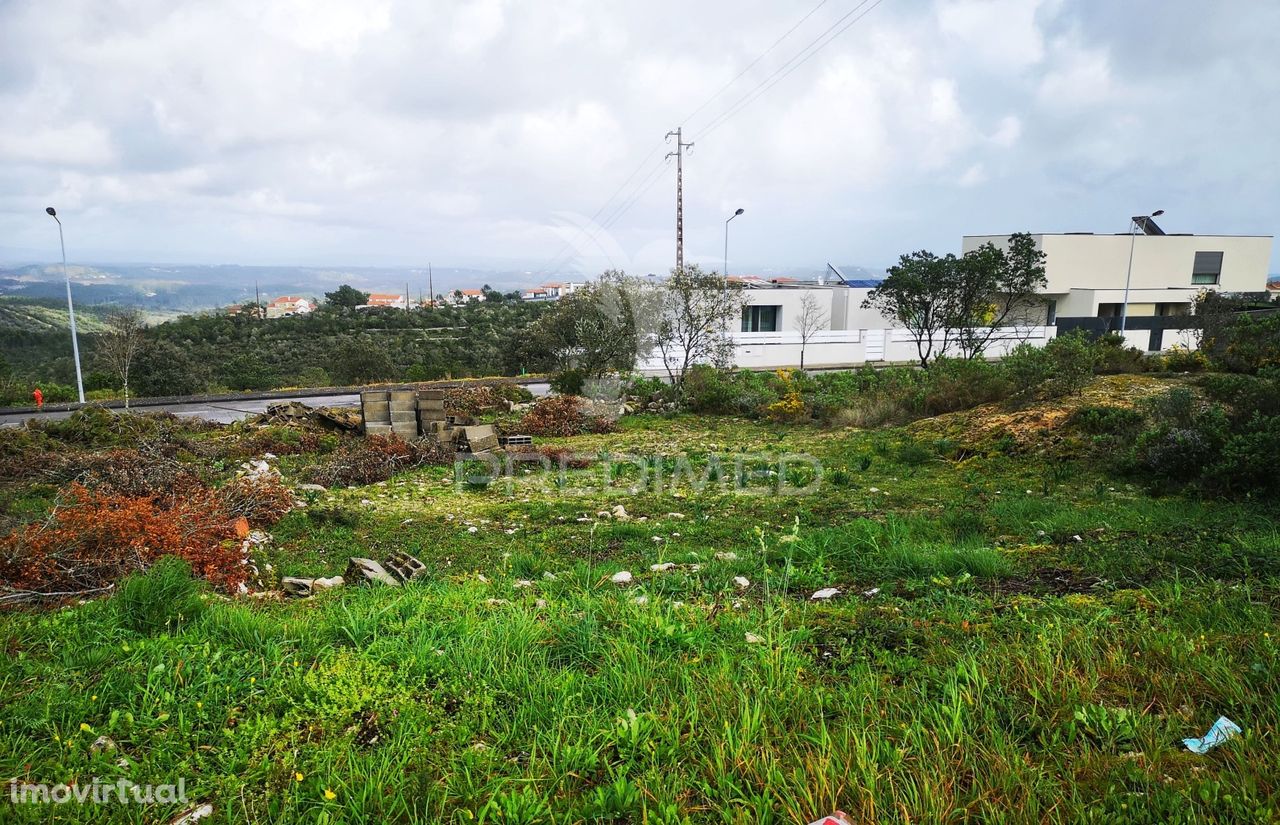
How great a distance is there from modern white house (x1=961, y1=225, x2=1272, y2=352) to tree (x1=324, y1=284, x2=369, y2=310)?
50.3 meters

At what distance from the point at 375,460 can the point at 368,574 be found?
565cm

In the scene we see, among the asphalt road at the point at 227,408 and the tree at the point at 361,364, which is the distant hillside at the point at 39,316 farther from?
the asphalt road at the point at 227,408

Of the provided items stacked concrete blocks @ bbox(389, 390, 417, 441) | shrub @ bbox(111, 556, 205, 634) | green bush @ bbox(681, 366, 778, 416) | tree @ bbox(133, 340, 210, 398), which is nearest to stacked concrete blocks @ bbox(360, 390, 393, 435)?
stacked concrete blocks @ bbox(389, 390, 417, 441)

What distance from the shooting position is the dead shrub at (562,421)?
46.8ft

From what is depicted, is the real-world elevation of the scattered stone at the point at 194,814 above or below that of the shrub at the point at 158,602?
below

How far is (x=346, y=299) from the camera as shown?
62250mm

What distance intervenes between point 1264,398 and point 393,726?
8897 millimetres

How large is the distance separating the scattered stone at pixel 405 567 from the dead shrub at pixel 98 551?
1081mm

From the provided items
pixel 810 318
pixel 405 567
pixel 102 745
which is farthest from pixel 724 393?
pixel 810 318

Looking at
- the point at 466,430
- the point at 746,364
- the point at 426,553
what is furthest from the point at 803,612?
the point at 746,364

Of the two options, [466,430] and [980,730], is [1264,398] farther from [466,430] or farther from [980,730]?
[466,430]

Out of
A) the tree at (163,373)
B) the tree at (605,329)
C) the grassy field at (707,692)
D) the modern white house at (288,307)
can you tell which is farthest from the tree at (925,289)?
the modern white house at (288,307)

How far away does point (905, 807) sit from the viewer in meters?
2.10

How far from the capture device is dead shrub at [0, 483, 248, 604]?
446 centimetres
